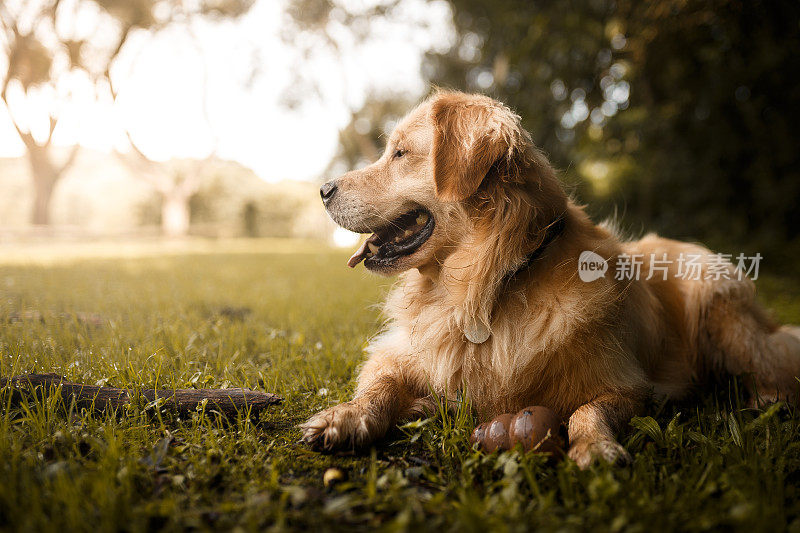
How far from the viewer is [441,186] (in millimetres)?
2248

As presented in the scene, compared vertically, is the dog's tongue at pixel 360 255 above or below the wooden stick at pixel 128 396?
above

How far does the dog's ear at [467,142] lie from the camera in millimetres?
2186

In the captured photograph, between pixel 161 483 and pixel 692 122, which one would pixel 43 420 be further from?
pixel 692 122

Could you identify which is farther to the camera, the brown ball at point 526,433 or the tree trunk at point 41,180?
the tree trunk at point 41,180

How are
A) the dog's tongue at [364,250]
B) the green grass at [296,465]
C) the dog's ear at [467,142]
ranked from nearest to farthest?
the green grass at [296,465], the dog's ear at [467,142], the dog's tongue at [364,250]

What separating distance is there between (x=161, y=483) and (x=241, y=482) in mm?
245

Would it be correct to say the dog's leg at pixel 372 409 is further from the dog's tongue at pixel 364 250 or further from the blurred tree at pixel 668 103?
the blurred tree at pixel 668 103

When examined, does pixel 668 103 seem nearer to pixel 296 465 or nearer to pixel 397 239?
pixel 397 239

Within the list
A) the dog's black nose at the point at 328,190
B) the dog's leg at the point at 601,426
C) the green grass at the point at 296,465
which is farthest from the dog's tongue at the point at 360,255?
the dog's leg at the point at 601,426

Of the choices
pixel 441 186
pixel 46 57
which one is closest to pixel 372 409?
pixel 441 186

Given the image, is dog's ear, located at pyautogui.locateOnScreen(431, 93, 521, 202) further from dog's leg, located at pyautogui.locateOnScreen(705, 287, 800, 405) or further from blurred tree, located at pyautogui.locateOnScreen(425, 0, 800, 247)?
blurred tree, located at pyautogui.locateOnScreen(425, 0, 800, 247)

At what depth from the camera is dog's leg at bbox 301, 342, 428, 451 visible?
1853mm

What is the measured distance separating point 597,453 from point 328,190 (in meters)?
1.81

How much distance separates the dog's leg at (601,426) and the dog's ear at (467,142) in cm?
105
